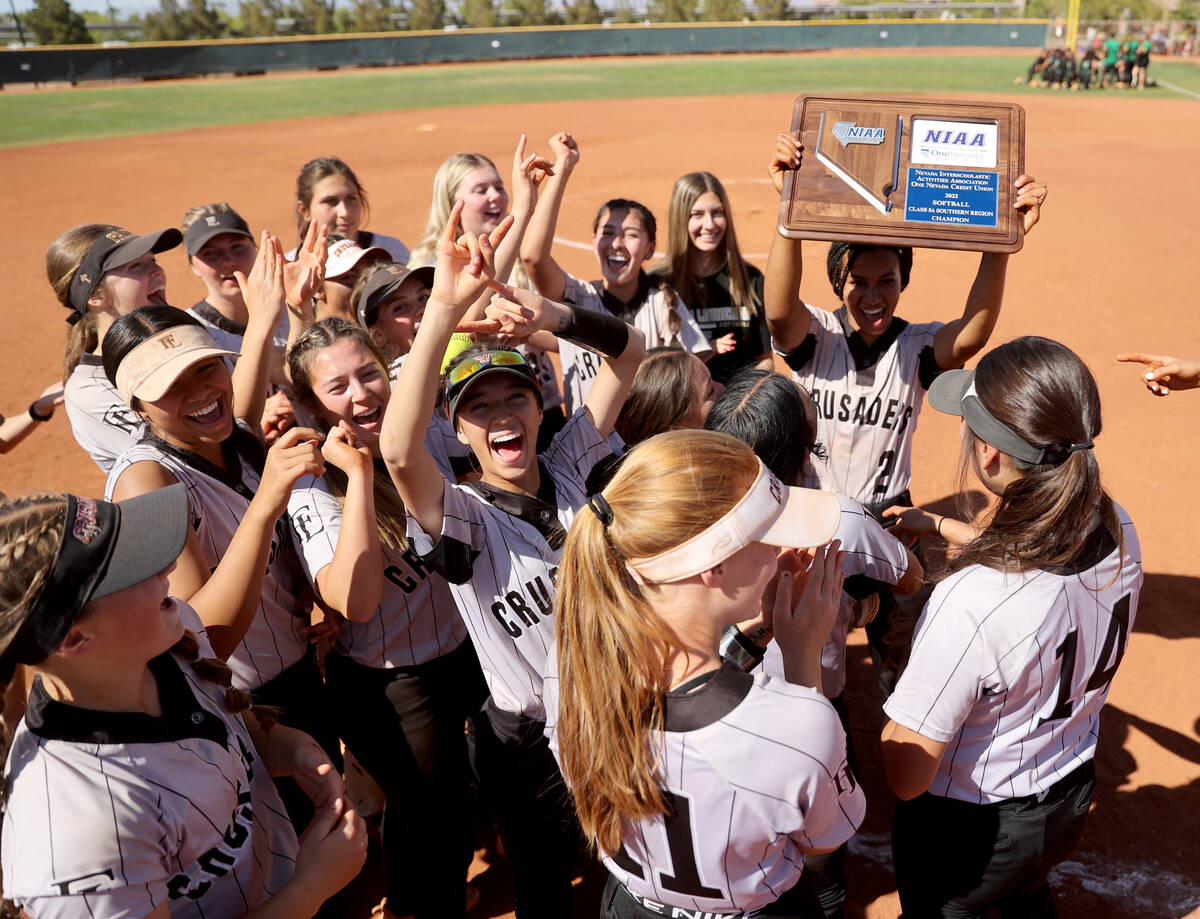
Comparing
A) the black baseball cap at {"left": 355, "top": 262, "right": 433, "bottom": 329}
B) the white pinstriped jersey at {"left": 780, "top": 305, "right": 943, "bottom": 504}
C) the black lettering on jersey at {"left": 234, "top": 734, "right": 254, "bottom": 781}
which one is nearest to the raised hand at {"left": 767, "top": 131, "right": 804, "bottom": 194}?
the white pinstriped jersey at {"left": 780, "top": 305, "right": 943, "bottom": 504}

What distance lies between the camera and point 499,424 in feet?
10.3

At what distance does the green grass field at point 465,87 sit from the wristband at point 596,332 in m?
26.9

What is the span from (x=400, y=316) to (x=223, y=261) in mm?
1496

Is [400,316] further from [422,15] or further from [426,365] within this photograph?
[422,15]

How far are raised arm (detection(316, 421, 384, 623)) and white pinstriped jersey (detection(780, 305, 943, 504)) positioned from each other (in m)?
2.30

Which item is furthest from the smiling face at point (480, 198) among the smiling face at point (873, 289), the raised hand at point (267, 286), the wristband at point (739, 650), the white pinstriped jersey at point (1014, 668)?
the white pinstriped jersey at point (1014, 668)

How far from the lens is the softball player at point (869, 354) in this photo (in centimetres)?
428

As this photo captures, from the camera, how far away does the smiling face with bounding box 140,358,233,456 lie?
11.0 ft

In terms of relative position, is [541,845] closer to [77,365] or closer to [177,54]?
[77,365]

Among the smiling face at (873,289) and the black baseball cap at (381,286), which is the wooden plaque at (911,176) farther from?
the black baseball cap at (381,286)

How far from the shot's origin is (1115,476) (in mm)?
7160

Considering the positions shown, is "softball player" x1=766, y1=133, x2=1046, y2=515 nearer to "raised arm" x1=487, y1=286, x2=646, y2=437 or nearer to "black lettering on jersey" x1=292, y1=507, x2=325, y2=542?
"raised arm" x1=487, y1=286, x2=646, y2=437

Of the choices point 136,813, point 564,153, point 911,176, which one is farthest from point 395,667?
point 911,176

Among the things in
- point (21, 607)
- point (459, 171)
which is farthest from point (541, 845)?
point (459, 171)
